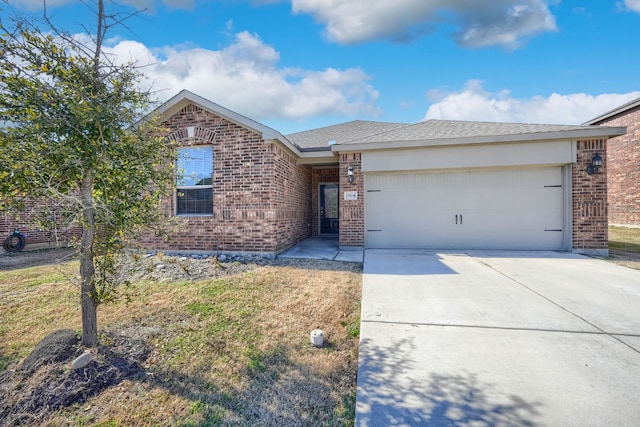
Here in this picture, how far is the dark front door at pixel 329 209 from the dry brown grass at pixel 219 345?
19.6 ft

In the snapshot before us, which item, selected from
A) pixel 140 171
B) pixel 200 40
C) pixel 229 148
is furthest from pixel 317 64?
pixel 140 171

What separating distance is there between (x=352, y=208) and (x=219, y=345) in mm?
5776

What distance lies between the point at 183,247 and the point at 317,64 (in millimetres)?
7408

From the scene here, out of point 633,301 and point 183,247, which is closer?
point 633,301

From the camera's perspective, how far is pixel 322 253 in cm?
749

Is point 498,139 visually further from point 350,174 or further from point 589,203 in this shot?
point 350,174

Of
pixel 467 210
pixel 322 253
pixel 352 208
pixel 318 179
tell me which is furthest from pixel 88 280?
pixel 318 179

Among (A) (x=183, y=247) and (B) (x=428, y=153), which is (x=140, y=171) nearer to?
(A) (x=183, y=247)

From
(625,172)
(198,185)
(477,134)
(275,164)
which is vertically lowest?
(198,185)

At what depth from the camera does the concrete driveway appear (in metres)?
1.92

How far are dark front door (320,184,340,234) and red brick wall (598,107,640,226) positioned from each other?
40.2 ft

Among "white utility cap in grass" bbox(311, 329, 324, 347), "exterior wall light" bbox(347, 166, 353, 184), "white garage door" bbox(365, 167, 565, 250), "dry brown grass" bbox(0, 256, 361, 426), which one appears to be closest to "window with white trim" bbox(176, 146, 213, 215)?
"dry brown grass" bbox(0, 256, 361, 426)

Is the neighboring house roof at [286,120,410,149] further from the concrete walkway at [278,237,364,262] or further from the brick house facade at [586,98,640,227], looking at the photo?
the brick house facade at [586,98,640,227]

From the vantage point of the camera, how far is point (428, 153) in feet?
25.0
